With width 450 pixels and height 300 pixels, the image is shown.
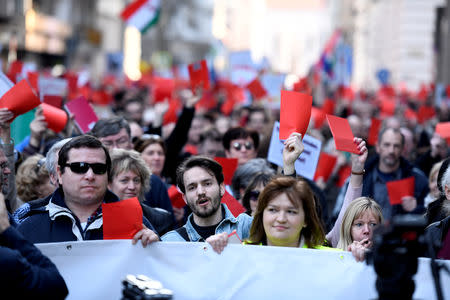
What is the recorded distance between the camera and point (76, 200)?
181 inches

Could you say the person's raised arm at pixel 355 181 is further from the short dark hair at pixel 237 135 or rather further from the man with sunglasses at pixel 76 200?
the short dark hair at pixel 237 135

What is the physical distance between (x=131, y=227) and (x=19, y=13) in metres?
33.7

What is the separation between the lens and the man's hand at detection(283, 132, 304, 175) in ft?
15.6

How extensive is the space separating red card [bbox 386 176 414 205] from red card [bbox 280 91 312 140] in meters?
2.04

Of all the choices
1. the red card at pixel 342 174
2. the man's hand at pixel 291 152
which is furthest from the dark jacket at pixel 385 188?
the man's hand at pixel 291 152

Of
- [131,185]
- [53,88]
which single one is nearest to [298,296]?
[131,185]

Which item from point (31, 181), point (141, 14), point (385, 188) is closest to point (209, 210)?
point (31, 181)

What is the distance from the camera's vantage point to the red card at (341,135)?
16.2 feet

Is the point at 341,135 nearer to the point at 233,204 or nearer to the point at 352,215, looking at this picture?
the point at 352,215

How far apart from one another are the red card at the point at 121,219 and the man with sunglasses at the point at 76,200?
129mm

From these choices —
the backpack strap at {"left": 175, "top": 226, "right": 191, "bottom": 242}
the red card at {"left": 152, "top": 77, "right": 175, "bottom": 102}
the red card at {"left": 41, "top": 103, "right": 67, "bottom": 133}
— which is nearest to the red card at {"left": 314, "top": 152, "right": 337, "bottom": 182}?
the red card at {"left": 41, "top": 103, "right": 67, "bottom": 133}

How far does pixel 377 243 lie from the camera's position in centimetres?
319

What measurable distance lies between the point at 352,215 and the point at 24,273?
2375mm

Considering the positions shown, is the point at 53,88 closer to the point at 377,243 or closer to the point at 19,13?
the point at 377,243
